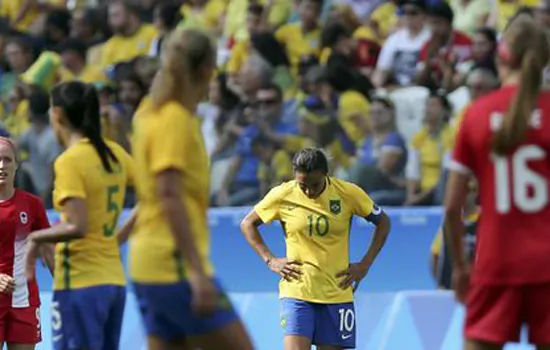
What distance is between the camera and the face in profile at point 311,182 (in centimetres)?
1168

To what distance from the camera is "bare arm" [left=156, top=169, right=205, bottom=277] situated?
753cm

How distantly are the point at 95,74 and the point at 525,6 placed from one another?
5164mm

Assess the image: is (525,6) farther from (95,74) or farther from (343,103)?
(95,74)

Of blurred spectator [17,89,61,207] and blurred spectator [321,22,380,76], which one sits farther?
blurred spectator [321,22,380,76]

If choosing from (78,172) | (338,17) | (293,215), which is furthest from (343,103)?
(78,172)

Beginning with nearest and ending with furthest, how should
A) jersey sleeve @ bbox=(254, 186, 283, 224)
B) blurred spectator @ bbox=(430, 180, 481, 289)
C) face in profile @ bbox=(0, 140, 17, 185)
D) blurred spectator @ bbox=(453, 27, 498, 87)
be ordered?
face in profile @ bbox=(0, 140, 17, 185) → jersey sleeve @ bbox=(254, 186, 283, 224) → blurred spectator @ bbox=(430, 180, 481, 289) → blurred spectator @ bbox=(453, 27, 498, 87)

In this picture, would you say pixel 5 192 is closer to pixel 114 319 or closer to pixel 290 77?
pixel 114 319

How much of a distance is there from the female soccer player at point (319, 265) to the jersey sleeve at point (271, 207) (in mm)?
134

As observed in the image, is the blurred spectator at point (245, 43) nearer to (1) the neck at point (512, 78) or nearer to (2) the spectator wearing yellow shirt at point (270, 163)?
(2) the spectator wearing yellow shirt at point (270, 163)

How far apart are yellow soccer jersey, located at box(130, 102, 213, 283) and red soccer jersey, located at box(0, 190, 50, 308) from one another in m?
3.09

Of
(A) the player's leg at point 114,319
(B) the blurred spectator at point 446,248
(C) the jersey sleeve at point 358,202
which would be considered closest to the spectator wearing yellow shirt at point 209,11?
(B) the blurred spectator at point 446,248

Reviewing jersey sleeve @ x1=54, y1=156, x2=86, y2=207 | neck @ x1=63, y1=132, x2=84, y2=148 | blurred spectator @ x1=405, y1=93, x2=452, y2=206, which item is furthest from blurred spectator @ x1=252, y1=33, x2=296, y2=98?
jersey sleeve @ x1=54, y1=156, x2=86, y2=207

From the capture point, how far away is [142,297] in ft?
26.1

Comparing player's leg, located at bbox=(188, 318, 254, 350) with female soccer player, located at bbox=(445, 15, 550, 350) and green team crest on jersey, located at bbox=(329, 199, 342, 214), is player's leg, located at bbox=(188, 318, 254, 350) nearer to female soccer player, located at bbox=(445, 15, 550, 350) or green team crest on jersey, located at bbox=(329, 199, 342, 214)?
female soccer player, located at bbox=(445, 15, 550, 350)
